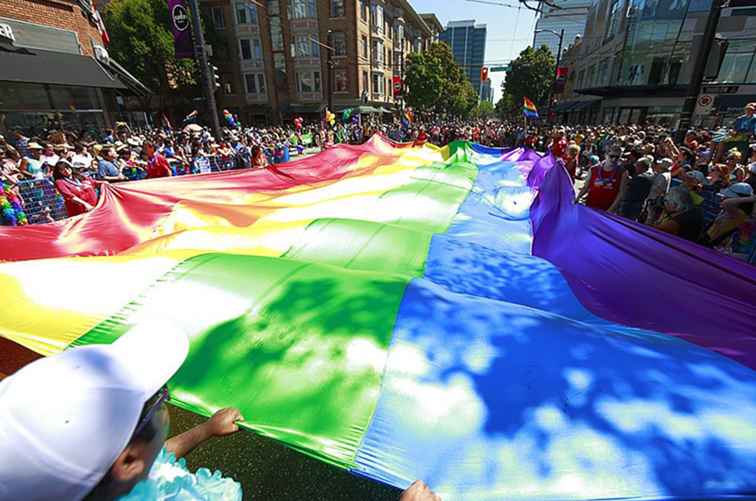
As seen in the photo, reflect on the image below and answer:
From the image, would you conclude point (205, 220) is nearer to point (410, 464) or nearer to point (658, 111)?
point (410, 464)

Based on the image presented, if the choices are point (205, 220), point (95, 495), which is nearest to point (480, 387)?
point (95, 495)

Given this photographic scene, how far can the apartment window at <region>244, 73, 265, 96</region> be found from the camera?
132 ft

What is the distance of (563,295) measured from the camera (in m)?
3.89

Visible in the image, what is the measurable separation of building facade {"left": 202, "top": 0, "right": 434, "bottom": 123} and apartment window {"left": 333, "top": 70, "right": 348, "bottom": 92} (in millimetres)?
92

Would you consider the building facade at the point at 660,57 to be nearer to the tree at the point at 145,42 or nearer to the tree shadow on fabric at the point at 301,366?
the tree shadow on fabric at the point at 301,366

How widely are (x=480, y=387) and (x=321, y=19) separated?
42312 mm

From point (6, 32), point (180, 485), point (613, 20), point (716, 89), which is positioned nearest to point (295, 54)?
point (6, 32)

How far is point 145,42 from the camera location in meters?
34.3

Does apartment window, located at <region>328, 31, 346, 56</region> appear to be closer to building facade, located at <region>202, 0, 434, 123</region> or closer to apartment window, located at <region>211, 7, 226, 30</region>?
building facade, located at <region>202, 0, 434, 123</region>

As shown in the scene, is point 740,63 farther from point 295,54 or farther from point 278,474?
point 278,474

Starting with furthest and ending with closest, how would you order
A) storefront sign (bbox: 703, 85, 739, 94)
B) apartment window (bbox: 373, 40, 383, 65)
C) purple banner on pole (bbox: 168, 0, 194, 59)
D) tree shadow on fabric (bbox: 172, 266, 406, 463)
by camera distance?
apartment window (bbox: 373, 40, 383, 65) → purple banner on pole (bbox: 168, 0, 194, 59) → storefront sign (bbox: 703, 85, 739, 94) → tree shadow on fabric (bbox: 172, 266, 406, 463)

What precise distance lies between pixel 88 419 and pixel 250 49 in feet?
151

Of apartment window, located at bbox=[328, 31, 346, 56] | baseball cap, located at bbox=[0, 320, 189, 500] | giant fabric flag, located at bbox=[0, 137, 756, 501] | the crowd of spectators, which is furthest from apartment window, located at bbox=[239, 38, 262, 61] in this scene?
baseball cap, located at bbox=[0, 320, 189, 500]

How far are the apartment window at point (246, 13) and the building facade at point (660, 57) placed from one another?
33297 mm
